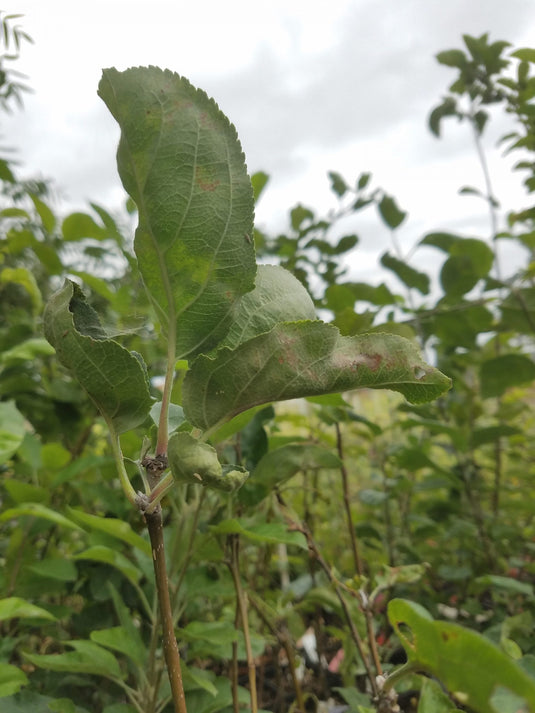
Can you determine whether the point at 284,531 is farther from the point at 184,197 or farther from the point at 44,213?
the point at 44,213

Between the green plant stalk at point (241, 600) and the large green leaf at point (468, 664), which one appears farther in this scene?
the green plant stalk at point (241, 600)

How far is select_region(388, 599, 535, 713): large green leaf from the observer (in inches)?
9.2

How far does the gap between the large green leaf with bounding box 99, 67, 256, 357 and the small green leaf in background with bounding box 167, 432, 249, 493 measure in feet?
0.25

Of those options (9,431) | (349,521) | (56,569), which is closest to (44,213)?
(9,431)

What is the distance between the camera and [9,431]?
654mm

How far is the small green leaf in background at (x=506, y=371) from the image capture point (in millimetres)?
987

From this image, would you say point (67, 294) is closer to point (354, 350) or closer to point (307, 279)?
point (354, 350)

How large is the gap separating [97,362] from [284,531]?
0.31 meters

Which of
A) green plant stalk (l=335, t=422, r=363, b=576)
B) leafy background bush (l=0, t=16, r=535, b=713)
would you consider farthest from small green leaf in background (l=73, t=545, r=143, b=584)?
green plant stalk (l=335, t=422, r=363, b=576)

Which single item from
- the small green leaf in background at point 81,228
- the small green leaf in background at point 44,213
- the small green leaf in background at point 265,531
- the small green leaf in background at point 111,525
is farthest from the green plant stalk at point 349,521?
the small green leaf in background at point 44,213

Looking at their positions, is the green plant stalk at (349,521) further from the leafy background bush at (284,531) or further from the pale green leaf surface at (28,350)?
the pale green leaf surface at (28,350)

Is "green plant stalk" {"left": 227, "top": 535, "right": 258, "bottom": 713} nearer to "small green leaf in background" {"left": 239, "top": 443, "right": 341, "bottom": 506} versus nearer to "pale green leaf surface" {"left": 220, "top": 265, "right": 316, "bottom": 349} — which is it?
"small green leaf in background" {"left": 239, "top": 443, "right": 341, "bottom": 506}

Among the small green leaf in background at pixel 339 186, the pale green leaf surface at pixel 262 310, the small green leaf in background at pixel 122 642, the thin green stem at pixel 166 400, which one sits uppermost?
the small green leaf in background at pixel 339 186

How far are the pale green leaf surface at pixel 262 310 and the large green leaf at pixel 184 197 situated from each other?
18 millimetres
